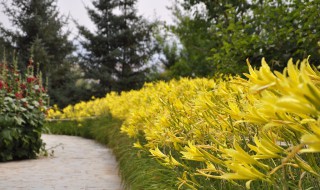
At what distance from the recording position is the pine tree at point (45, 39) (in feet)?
73.7

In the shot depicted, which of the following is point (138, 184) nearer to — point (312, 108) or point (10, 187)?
point (10, 187)

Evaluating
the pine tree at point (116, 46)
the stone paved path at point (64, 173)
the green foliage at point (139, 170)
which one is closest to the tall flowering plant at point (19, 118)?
the stone paved path at point (64, 173)

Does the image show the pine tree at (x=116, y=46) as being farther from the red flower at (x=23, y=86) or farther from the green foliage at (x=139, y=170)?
the red flower at (x=23, y=86)

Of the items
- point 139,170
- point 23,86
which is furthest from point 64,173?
point 23,86

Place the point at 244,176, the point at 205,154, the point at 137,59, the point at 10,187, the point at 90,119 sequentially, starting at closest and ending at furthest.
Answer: the point at 244,176, the point at 205,154, the point at 10,187, the point at 90,119, the point at 137,59

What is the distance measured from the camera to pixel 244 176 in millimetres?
1157

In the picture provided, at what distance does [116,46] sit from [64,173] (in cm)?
1822

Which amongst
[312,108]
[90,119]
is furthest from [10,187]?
[90,119]

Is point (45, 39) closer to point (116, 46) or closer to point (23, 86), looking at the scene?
point (116, 46)

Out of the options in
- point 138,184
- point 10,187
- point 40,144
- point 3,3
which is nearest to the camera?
point 138,184

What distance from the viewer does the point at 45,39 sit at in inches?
910

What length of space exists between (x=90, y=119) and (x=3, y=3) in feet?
48.8

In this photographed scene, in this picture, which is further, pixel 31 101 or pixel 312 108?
pixel 31 101

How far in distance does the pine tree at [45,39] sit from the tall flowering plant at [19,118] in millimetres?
14852
